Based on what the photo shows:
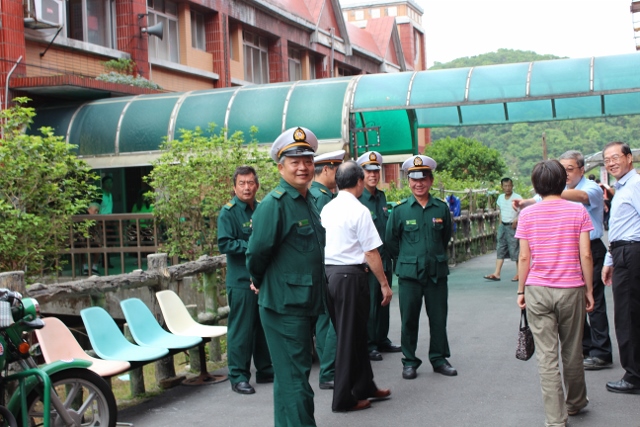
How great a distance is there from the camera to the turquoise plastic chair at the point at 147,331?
22.6 feet

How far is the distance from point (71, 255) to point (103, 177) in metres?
3.15

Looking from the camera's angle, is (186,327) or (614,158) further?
(186,327)

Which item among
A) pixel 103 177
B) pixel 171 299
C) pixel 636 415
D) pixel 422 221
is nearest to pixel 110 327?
pixel 171 299

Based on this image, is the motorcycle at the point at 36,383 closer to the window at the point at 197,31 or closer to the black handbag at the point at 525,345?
the black handbag at the point at 525,345

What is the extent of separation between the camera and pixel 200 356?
7.43 meters

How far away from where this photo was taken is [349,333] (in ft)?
20.4

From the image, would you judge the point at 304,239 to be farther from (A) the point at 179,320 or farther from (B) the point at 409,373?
(A) the point at 179,320

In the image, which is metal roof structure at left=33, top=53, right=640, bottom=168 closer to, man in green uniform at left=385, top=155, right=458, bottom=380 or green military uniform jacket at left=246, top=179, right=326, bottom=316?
man in green uniform at left=385, top=155, right=458, bottom=380

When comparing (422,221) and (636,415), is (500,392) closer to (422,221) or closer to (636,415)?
(636,415)

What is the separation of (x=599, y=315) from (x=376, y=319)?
2.26 metres

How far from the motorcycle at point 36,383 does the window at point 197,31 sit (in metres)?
20.1

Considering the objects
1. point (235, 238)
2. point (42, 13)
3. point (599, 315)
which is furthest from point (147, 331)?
point (42, 13)

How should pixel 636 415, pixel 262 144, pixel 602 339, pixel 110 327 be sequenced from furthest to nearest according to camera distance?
pixel 262 144 → pixel 602 339 → pixel 110 327 → pixel 636 415

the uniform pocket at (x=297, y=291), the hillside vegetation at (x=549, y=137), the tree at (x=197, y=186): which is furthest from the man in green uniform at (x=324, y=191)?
the hillside vegetation at (x=549, y=137)
